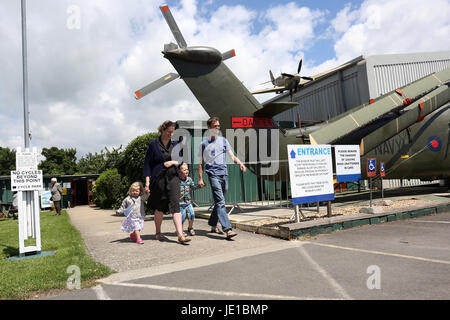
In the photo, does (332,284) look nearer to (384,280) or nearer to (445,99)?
(384,280)

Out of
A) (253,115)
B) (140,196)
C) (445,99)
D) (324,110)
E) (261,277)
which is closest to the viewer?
(261,277)

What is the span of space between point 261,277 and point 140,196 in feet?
10.5

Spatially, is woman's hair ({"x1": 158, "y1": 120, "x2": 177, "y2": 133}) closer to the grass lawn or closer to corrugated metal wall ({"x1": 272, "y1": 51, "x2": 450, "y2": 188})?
the grass lawn

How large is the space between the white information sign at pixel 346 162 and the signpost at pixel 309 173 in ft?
1.64

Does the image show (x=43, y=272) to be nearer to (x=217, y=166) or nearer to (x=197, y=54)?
(x=217, y=166)

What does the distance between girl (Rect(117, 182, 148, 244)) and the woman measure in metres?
0.31

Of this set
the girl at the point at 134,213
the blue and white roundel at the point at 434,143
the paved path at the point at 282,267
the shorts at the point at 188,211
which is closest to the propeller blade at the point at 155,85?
the girl at the point at 134,213

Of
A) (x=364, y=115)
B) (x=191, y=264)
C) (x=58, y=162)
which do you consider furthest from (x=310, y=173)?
(x=58, y=162)

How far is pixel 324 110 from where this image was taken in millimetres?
18766

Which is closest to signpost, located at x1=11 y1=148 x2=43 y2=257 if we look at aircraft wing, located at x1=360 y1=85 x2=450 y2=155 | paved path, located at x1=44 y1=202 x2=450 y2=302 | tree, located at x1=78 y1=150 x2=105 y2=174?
paved path, located at x1=44 y1=202 x2=450 y2=302

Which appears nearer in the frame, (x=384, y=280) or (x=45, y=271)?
(x=384, y=280)

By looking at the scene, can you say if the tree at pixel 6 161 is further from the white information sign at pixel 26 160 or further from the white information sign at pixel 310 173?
the white information sign at pixel 310 173

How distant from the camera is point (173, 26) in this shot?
7.05 metres
